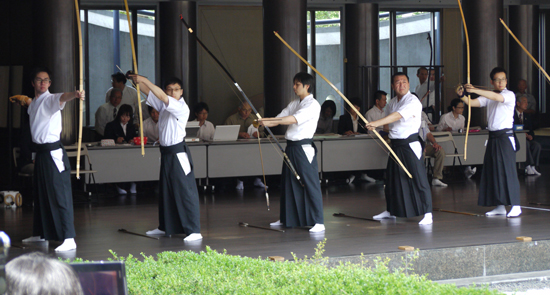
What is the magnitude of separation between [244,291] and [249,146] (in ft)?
16.9

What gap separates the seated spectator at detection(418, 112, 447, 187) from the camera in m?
8.23

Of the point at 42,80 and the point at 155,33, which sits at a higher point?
the point at 155,33

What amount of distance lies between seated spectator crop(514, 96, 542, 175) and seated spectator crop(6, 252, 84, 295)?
28.4 feet

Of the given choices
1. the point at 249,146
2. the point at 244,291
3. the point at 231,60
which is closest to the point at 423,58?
the point at 231,60

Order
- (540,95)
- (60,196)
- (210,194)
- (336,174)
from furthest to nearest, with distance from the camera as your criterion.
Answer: (540,95) → (336,174) → (210,194) → (60,196)

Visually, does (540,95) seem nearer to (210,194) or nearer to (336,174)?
(336,174)

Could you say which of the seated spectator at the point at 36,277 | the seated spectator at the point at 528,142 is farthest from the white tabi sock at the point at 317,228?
the seated spectator at the point at 528,142

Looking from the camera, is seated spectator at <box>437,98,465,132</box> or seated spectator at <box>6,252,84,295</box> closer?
seated spectator at <box>6,252,84,295</box>

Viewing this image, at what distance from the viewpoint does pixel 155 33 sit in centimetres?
1073

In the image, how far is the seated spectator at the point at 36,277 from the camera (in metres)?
1.34

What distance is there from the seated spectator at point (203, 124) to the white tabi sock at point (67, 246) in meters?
3.88

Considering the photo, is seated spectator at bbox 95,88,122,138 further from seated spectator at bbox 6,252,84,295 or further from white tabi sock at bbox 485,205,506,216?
seated spectator at bbox 6,252,84,295

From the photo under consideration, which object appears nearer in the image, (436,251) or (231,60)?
(436,251)

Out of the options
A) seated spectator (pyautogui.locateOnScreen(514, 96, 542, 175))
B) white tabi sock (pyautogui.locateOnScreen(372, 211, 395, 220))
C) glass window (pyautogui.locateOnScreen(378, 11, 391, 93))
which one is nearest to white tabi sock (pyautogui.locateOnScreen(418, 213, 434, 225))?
white tabi sock (pyautogui.locateOnScreen(372, 211, 395, 220))
